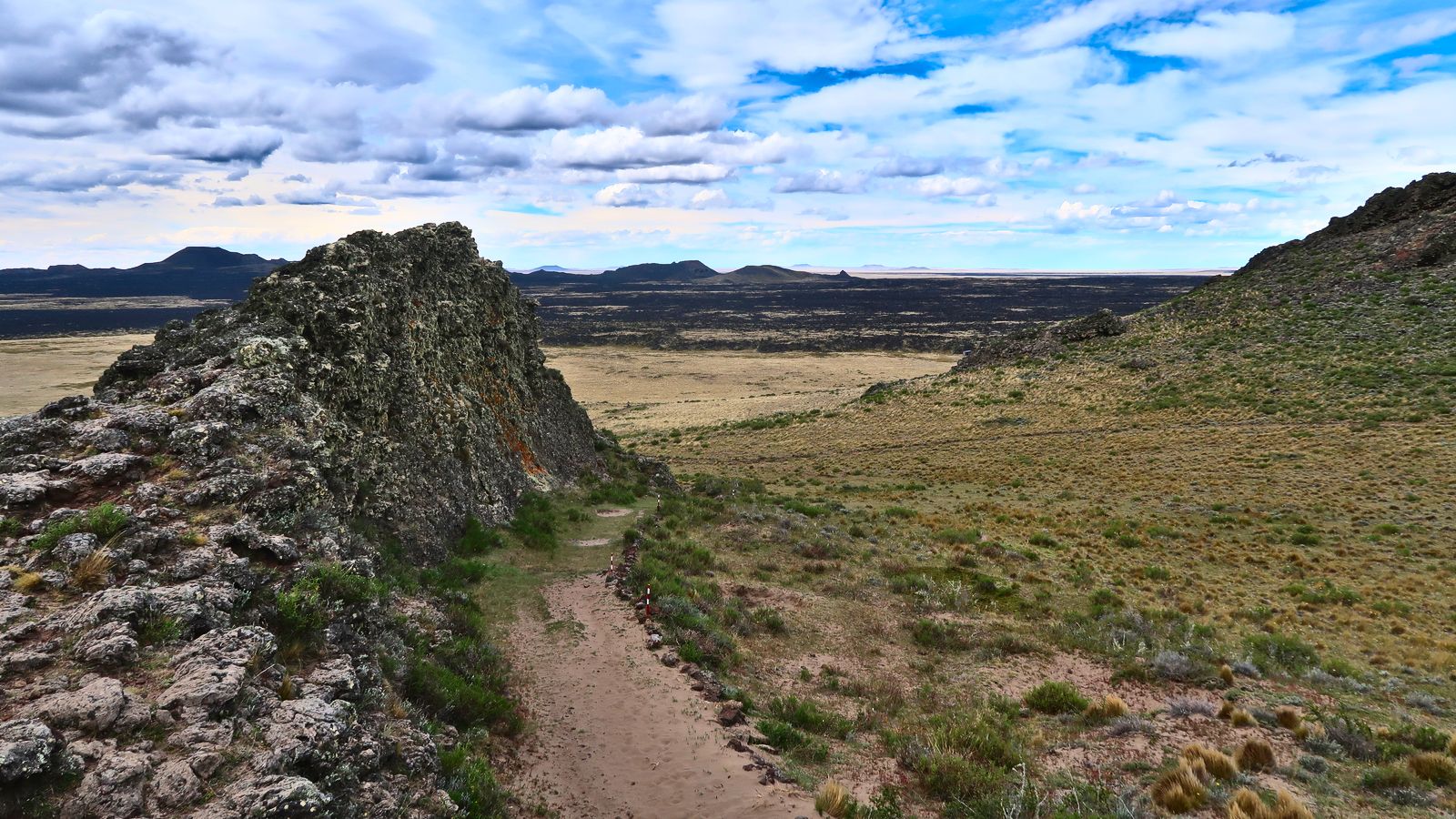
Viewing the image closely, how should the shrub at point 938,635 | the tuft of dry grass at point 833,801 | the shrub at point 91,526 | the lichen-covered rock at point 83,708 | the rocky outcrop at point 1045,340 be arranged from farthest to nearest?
1. the rocky outcrop at point 1045,340
2. the shrub at point 938,635
3. the tuft of dry grass at point 833,801
4. the shrub at point 91,526
5. the lichen-covered rock at point 83,708

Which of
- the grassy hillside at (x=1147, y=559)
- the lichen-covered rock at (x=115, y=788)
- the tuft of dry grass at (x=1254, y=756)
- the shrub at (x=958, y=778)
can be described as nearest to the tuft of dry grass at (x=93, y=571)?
the lichen-covered rock at (x=115, y=788)

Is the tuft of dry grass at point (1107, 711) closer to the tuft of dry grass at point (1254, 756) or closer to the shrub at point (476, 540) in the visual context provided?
the tuft of dry grass at point (1254, 756)

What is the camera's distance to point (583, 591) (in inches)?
625

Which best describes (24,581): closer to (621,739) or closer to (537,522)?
(621,739)

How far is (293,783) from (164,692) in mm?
1649

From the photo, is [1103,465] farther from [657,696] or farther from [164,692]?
[164,692]

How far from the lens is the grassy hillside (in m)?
10.4

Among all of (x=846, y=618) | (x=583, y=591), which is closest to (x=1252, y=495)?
(x=846, y=618)

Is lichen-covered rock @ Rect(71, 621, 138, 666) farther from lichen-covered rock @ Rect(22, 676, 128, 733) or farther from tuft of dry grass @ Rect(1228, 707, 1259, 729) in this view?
tuft of dry grass @ Rect(1228, 707, 1259, 729)

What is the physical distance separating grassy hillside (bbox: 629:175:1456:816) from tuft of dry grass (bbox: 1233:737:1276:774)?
0.41 ft

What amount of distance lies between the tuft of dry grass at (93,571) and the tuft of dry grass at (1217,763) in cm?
1357

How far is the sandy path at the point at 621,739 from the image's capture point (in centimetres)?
852

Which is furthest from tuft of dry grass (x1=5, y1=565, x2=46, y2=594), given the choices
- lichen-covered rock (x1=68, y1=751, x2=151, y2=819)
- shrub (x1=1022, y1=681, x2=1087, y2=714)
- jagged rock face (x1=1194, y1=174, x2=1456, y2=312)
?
jagged rock face (x1=1194, y1=174, x2=1456, y2=312)

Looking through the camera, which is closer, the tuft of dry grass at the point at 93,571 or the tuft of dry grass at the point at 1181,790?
the tuft of dry grass at the point at 93,571
